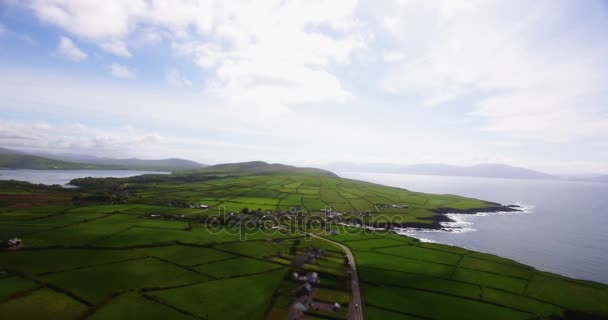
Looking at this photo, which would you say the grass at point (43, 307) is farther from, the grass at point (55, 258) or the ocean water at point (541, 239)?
the ocean water at point (541, 239)

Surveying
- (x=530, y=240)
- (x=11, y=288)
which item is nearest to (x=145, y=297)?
(x=11, y=288)

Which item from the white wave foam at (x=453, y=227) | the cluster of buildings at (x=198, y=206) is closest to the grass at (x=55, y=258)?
the cluster of buildings at (x=198, y=206)

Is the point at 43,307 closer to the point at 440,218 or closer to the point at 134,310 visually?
the point at 134,310

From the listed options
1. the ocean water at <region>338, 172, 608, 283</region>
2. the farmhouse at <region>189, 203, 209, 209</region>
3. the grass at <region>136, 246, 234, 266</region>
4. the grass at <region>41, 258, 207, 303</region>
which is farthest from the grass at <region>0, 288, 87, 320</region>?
the ocean water at <region>338, 172, 608, 283</region>

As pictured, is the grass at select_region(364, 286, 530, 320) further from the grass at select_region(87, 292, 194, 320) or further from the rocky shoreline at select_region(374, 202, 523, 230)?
the rocky shoreline at select_region(374, 202, 523, 230)

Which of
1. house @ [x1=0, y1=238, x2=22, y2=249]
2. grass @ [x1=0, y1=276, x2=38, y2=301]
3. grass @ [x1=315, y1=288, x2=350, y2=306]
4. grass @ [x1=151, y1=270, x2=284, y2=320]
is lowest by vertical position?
grass @ [x1=315, y1=288, x2=350, y2=306]

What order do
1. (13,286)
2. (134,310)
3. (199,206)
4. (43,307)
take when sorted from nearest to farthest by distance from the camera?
1. (43,307)
2. (134,310)
3. (13,286)
4. (199,206)

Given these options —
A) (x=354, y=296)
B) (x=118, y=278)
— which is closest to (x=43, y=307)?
(x=118, y=278)

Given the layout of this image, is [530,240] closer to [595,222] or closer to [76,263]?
[595,222]
